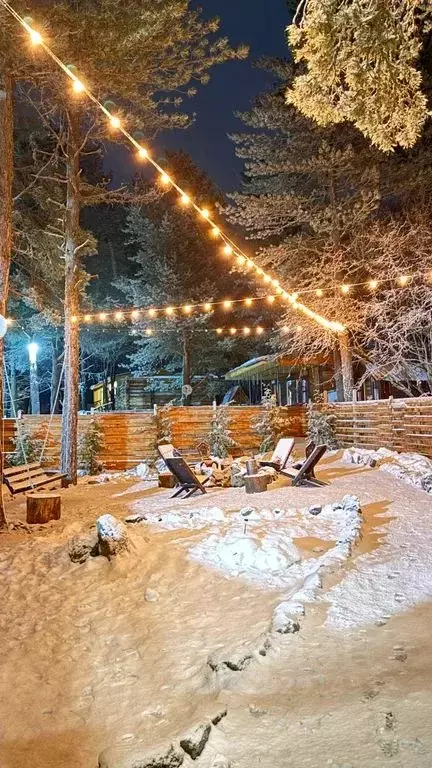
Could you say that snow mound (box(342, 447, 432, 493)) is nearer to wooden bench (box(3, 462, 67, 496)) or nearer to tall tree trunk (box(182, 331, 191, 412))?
wooden bench (box(3, 462, 67, 496))

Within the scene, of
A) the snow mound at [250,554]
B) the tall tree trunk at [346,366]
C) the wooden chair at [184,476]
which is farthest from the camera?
the tall tree trunk at [346,366]

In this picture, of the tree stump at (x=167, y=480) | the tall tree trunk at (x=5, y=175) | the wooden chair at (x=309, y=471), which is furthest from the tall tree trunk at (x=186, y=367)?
the tall tree trunk at (x=5, y=175)

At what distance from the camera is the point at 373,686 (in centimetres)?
295

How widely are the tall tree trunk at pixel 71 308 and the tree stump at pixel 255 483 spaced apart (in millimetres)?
5569

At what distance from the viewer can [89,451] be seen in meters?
15.6

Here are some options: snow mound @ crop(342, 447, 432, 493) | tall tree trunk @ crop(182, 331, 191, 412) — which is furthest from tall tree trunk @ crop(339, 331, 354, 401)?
tall tree trunk @ crop(182, 331, 191, 412)

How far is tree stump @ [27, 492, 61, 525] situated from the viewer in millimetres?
8078

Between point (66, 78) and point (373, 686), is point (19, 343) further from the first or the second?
point (373, 686)

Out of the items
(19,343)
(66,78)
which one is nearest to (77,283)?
(66,78)

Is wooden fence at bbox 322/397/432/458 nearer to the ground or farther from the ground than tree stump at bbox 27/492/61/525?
farther from the ground

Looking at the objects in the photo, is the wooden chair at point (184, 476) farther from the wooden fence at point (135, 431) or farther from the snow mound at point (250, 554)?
the wooden fence at point (135, 431)

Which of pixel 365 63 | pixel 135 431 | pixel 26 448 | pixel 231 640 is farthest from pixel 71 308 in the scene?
pixel 231 640

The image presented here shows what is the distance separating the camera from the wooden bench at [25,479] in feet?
31.7

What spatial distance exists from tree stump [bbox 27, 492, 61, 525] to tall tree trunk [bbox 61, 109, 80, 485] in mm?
4798
